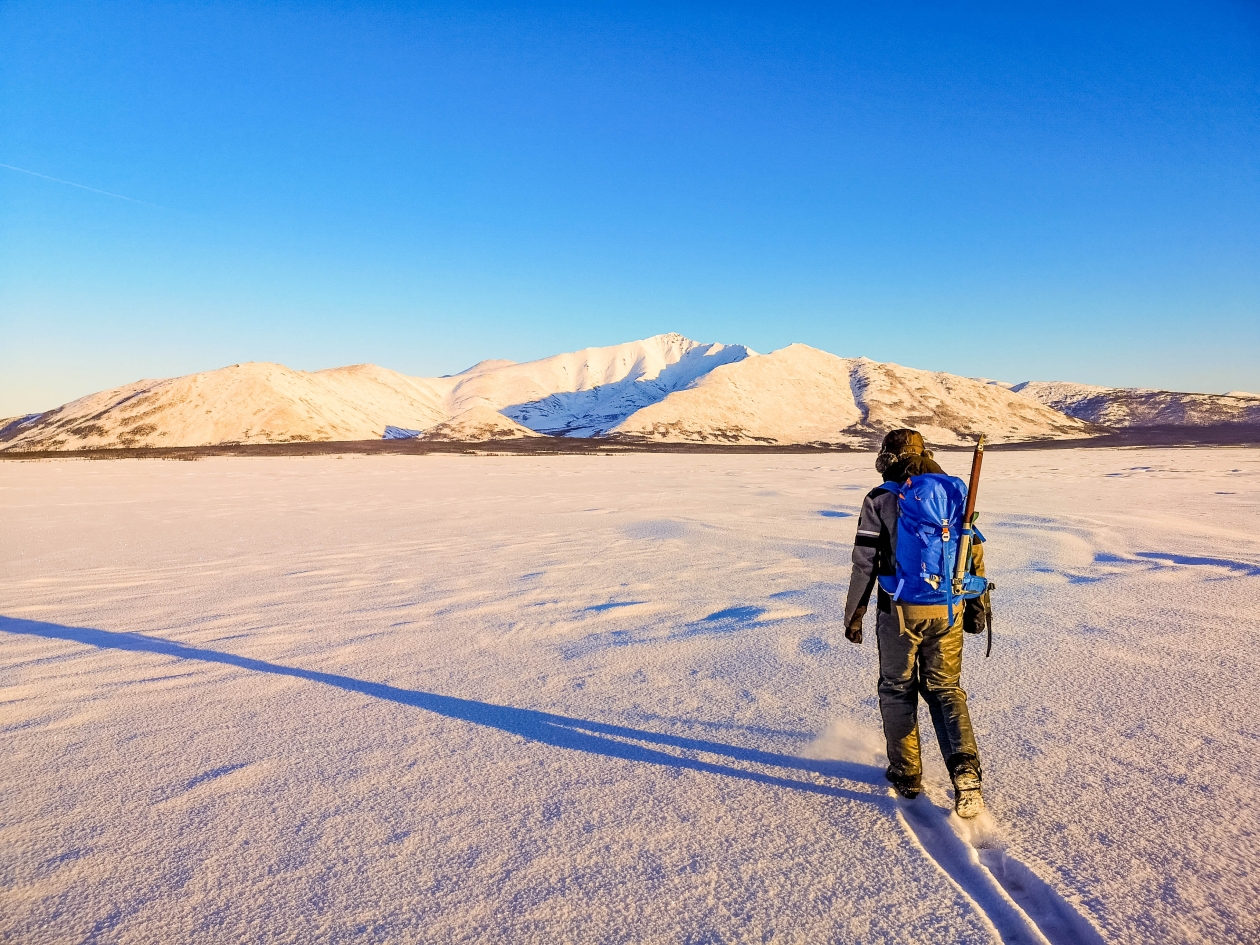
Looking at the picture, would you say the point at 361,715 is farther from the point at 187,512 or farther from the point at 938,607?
the point at 187,512

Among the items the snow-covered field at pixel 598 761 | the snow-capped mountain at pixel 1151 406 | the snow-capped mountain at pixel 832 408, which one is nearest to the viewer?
the snow-covered field at pixel 598 761

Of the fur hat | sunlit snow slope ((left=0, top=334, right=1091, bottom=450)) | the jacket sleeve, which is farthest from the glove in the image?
sunlit snow slope ((left=0, top=334, right=1091, bottom=450))

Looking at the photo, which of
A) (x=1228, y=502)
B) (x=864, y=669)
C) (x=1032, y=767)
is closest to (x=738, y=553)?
(x=864, y=669)

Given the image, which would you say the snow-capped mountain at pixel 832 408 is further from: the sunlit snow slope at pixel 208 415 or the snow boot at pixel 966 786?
the snow boot at pixel 966 786

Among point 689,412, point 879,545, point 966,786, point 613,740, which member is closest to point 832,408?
point 689,412

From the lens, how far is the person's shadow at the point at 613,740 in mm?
4055

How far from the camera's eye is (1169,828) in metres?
3.43

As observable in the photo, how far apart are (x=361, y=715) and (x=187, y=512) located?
16.4m

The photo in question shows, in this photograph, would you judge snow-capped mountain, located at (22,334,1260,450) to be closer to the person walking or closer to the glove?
the glove

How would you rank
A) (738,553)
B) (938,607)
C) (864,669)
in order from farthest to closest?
(738,553), (864,669), (938,607)

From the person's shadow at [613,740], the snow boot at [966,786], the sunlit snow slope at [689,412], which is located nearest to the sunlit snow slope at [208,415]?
the sunlit snow slope at [689,412]

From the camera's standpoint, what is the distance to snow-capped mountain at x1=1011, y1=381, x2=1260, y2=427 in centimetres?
12719

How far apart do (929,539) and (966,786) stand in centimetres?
128

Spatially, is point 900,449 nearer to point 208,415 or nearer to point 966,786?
point 966,786
